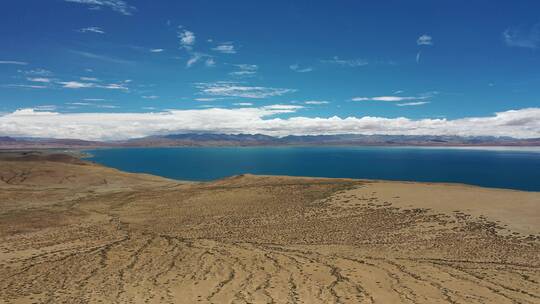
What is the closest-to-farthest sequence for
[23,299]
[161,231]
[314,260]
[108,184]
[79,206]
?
[23,299], [314,260], [161,231], [79,206], [108,184]

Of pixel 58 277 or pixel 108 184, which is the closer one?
pixel 58 277

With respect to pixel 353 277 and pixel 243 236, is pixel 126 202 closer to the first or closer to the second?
pixel 243 236

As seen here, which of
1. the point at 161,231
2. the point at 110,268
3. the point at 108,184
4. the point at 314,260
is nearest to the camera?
the point at 110,268

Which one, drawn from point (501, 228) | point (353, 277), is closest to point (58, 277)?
point (353, 277)

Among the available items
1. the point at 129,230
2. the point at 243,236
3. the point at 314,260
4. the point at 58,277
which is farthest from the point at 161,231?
the point at 314,260

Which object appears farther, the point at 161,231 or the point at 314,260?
the point at 161,231

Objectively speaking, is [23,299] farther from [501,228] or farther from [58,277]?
[501,228]
